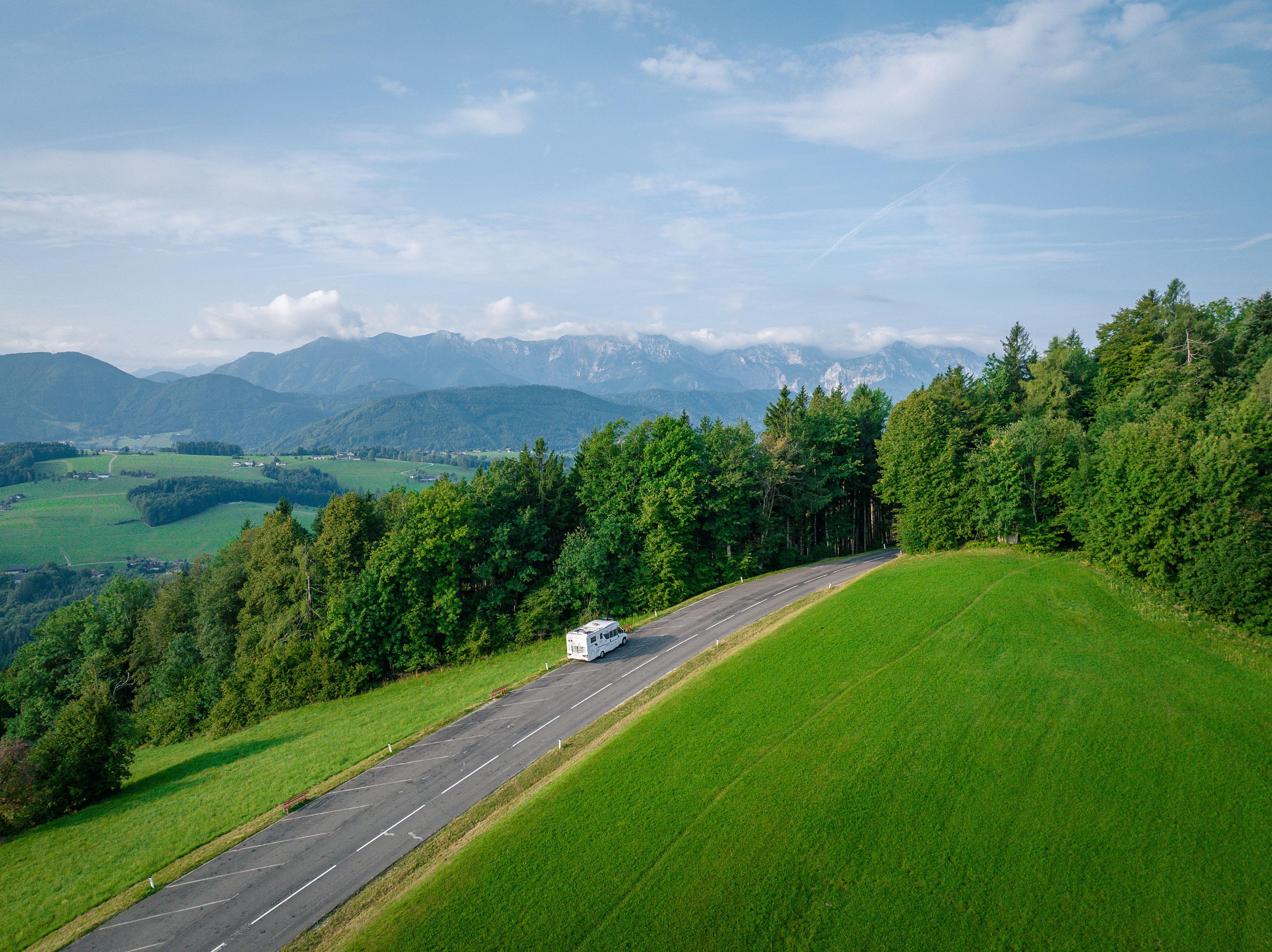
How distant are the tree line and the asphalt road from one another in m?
12.2

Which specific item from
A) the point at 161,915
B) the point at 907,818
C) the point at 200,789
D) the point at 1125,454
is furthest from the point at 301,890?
the point at 1125,454

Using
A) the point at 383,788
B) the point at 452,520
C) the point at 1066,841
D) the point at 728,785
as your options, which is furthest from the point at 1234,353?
the point at 383,788

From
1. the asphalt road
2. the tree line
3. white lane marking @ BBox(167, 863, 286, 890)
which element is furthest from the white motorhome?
white lane marking @ BBox(167, 863, 286, 890)

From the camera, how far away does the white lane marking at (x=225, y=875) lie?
21016 millimetres

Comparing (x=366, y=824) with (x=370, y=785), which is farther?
(x=370, y=785)

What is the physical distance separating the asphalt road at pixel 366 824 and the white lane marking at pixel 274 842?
56mm

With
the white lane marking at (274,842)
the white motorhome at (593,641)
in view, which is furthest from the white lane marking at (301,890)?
the white motorhome at (593,641)

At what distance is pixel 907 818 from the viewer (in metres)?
20.5

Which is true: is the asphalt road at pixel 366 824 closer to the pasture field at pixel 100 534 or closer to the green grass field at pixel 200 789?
the green grass field at pixel 200 789

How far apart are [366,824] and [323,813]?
2.57 meters

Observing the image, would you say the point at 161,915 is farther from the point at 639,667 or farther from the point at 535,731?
the point at 639,667

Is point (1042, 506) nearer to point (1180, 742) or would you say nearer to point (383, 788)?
point (1180, 742)

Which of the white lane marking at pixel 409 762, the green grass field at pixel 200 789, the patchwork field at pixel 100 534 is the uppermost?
the white lane marking at pixel 409 762

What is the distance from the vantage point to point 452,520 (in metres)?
47.5
